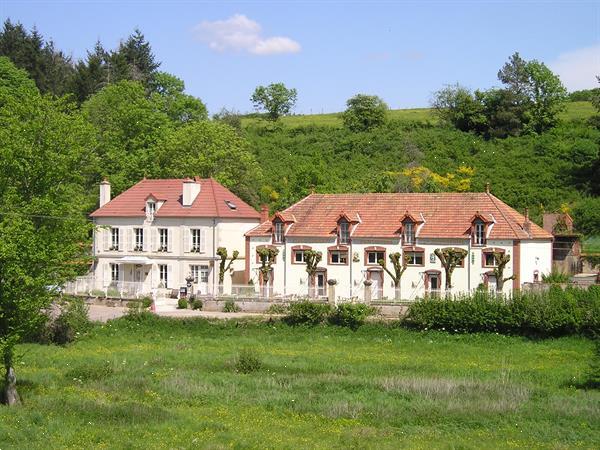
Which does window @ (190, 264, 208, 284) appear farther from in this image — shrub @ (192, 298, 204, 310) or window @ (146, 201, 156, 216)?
shrub @ (192, 298, 204, 310)

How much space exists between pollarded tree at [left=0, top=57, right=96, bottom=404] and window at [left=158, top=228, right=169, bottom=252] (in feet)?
68.7

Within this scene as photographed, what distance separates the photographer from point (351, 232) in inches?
1885

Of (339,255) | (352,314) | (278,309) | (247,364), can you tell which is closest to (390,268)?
(339,255)

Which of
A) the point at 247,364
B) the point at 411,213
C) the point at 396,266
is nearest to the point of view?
the point at 247,364

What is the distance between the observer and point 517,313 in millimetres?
38688

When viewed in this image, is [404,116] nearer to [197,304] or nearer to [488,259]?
[488,259]

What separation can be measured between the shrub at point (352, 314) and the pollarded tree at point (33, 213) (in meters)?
13.7

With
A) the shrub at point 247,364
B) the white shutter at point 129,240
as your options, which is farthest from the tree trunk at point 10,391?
the white shutter at point 129,240

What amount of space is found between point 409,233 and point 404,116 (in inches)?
2442

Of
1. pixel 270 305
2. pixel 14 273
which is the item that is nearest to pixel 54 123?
pixel 14 273

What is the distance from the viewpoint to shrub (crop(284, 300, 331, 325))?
41.9m

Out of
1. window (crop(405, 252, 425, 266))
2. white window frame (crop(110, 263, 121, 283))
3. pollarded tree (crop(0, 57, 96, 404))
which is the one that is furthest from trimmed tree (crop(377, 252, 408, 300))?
pollarded tree (crop(0, 57, 96, 404))

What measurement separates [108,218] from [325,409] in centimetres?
3199

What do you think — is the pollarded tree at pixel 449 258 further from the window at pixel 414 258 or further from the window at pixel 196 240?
the window at pixel 196 240
